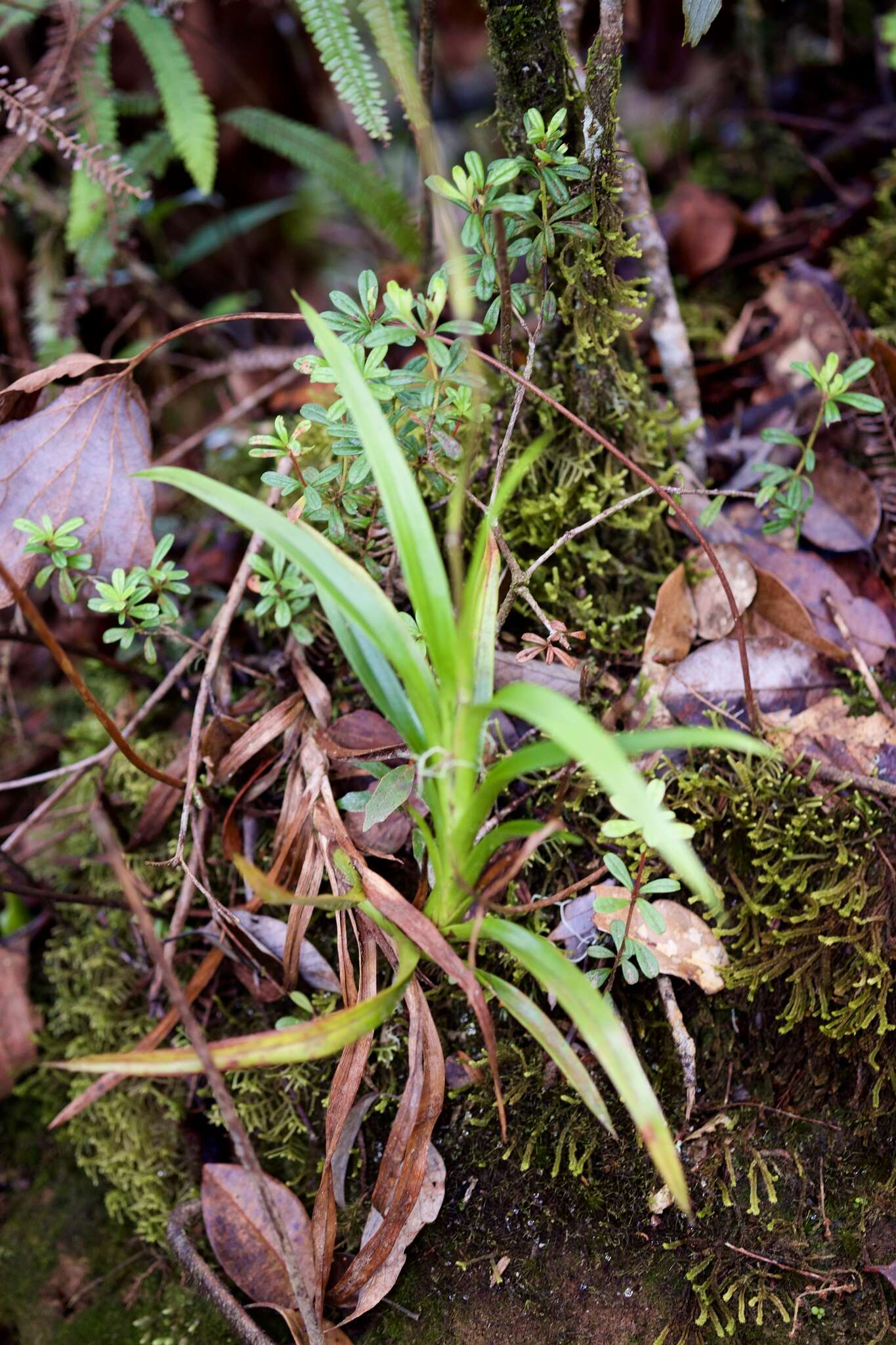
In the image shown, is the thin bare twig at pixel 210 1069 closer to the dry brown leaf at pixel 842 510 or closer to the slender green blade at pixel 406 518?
the slender green blade at pixel 406 518

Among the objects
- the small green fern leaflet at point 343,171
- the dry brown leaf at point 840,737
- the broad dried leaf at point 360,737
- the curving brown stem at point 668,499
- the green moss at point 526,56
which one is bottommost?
the dry brown leaf at point 840,737

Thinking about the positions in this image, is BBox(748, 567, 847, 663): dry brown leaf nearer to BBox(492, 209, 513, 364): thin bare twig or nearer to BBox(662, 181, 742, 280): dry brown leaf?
BBox(492, 209, 513, 364): thin bare twig

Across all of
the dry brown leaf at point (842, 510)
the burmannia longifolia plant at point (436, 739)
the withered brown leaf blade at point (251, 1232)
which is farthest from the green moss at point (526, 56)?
the withered brown leaf blade at point (251, 1232)

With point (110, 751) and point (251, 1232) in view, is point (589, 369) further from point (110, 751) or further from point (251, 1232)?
point (251, 1232)

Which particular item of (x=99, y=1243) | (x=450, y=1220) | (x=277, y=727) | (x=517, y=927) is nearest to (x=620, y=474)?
(x=277, y=727)

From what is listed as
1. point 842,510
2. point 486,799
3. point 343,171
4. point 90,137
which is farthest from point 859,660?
point 90,137

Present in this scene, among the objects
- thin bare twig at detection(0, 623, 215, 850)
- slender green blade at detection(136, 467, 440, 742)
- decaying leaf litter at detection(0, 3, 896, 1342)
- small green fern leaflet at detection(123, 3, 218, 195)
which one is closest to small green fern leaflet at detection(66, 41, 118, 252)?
small green fern leaflet at detection(123, 3, 218, 195)
